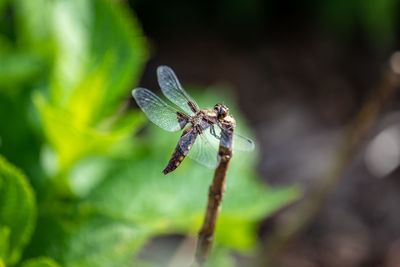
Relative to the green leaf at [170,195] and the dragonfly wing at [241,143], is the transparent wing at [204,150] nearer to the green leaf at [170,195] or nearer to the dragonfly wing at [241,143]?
the dragonfly wing at [241,143]

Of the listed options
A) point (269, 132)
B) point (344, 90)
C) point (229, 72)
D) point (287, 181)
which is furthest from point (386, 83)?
point (229, 72)

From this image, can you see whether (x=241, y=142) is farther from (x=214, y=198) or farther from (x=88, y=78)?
(x=88, y=78)

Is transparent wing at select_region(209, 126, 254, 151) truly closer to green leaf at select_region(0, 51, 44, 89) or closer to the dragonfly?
the dragonfly

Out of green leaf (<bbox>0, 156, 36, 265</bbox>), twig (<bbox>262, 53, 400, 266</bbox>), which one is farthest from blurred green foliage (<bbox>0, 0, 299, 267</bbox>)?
twig (<bbox>262, 53, 400, 266</bbox>)

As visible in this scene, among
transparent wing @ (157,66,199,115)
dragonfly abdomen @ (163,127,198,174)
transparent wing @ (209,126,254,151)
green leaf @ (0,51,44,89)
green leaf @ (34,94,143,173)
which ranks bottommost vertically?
dragonfly abdomen @ (163,127,198,174)

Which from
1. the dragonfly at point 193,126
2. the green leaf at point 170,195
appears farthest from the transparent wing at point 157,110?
the green leaf at point 170,195

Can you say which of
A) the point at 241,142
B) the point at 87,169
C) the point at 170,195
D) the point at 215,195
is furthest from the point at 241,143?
the point at 87,169

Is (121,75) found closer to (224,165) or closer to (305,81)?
(224,165)
